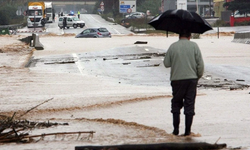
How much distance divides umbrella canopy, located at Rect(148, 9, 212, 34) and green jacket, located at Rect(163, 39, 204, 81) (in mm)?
404

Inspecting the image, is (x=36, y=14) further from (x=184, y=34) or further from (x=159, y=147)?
(x=159, y=147)

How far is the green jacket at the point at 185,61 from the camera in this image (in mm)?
8820

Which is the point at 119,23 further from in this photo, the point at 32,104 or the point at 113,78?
the point at 32,104

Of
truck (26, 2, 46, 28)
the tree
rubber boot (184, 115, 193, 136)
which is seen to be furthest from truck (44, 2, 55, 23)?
rubber boot (184, 115, 193, 136)

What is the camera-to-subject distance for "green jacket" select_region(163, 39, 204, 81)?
882cm

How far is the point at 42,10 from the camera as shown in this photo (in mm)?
95875

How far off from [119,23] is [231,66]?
83.4 meters

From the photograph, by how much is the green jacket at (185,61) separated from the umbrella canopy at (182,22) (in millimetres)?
404

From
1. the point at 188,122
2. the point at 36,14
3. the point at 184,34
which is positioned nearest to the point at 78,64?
the point at 184,34

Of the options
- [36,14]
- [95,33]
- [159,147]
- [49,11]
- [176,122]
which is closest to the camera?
[159,147]

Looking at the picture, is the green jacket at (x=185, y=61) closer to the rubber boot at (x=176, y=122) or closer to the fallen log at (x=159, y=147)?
the rubber boot at (x=176, y=122)

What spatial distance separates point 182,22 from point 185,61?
670 millimetres

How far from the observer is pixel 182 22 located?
9227 millimetres

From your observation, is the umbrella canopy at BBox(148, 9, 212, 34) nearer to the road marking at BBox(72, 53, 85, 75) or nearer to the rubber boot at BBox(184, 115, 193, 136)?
the rubber boot at BBox(184, 115, 193, 136)
